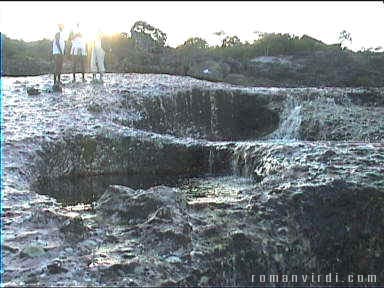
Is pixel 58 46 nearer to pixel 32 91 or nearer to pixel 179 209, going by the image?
pixel 32 91

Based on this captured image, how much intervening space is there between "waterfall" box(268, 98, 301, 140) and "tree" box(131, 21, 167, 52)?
13.3 meters

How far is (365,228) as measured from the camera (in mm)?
6922

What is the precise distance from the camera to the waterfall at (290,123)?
47.0 feet

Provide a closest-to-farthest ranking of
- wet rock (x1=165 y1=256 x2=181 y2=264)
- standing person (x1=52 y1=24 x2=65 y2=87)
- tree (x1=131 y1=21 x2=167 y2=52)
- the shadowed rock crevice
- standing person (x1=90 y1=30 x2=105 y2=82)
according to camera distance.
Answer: wet rock (x1=165 y1=256 x2=181 y2=264) < standing person (x1=52 y1=24 x2=65 y2=87) < the shadowed rock crevice < standing person (x1=90 y1=30 x2=105 y2=82) < tree (x1=131 y1=21 x2=167 y2=52)

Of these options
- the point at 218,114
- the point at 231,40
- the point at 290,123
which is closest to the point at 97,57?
the point at 218,114

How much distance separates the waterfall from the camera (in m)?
14.3

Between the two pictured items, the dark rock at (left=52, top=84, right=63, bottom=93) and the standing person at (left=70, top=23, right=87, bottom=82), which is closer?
the dark rock at (left=52, top=84, right=63, bottom=93)

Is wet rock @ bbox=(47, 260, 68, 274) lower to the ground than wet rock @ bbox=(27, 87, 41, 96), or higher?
lower

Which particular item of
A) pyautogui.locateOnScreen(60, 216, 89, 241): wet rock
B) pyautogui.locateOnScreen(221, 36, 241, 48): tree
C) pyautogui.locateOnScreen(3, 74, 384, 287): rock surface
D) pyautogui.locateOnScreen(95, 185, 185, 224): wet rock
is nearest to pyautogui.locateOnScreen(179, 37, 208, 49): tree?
pyautogui.locateOnScreen(221, 36, 241, 48): tree

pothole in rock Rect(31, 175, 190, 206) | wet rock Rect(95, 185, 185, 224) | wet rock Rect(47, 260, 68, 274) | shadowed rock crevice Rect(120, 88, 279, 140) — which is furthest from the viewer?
shadowed rock crevice Rect(120, 88, 279, 140)

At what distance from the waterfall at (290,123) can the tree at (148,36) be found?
13.3 meters

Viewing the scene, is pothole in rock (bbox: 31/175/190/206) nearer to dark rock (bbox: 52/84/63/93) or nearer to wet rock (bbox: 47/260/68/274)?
wet rock (bbox: 47/260/68/274)

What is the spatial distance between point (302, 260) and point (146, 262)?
2.04m

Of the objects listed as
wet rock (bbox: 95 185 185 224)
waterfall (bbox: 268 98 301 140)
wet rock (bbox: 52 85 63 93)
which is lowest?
wet rock (bbox: 95 185 185 224)
